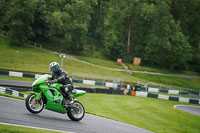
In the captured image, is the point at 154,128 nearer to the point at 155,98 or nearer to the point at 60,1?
the point at 155,98

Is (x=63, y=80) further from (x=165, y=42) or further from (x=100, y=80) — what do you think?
(x=165, y=42)

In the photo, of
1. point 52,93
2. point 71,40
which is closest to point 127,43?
point 71,40

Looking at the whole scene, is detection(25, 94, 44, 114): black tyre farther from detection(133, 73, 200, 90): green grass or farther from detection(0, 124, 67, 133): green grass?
detection(133, 73, 200, 90): green grass

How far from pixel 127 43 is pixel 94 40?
11.0m

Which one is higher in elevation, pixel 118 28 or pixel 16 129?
pixel 118 28

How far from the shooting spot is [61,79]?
35.9 ft

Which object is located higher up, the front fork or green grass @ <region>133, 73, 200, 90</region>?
the front fork

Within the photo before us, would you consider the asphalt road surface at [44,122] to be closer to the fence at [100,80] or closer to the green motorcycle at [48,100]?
the green motorcycle at [48,100]

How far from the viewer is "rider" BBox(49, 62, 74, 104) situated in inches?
430

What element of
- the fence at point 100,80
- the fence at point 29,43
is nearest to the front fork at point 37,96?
the fence at point 100,80

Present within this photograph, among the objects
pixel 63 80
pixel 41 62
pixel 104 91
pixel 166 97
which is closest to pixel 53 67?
pixel 63 80

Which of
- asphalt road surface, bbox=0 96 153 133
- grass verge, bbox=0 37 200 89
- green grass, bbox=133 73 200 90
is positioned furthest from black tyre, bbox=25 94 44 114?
green grass, bbox=133 73 200 90

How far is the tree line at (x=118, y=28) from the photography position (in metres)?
66.1

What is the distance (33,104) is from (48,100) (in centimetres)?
59
